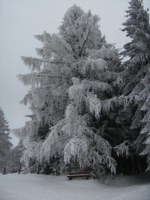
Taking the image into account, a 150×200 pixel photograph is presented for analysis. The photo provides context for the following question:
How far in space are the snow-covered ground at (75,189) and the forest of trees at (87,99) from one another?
96 cm

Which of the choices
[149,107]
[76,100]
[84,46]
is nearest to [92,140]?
[76,100]

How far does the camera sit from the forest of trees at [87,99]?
10672mm

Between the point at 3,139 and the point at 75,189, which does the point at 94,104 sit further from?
the point at 3,139

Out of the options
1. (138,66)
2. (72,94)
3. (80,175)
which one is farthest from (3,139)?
(138,66)

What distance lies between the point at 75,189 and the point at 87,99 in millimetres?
4618

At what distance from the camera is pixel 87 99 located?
11.2 metres

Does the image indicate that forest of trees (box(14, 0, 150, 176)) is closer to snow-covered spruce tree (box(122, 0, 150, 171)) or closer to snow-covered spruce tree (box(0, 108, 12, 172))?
snow-covered spruce tree (box(122, 0, 150, 171))

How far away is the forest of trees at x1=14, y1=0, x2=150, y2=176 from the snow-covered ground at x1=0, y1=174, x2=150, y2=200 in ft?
3.14

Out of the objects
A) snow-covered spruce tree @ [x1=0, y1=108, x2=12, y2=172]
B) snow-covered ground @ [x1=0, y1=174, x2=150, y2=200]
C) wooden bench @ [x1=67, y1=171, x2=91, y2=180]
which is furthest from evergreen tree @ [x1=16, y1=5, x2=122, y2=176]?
snow-covered spruce tree @ [x1=0, y1=108, x2=12, y2=172]

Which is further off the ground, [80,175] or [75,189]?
[80,175]

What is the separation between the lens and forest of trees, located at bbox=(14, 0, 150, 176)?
10672 mm

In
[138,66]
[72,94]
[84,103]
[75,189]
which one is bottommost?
[75,189]

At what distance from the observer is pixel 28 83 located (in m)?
12.3

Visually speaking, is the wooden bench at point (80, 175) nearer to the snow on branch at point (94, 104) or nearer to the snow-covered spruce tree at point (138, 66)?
the snow-covered spruce tree at point (138, 66)
